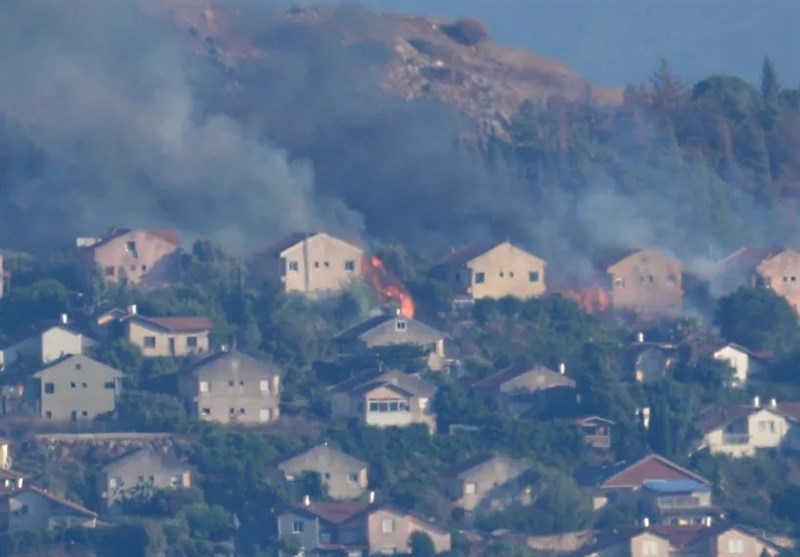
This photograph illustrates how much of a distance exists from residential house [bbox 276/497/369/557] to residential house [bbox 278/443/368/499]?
207 cm

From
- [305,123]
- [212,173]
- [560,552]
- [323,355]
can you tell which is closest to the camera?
[560,552]

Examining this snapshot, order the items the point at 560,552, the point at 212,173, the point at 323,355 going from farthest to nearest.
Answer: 1. the point at 212,173
2. the point at 323,355
3. the point at 560,552

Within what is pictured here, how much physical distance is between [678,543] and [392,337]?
9255 mm

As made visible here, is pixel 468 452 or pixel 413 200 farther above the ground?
pixel 413 200

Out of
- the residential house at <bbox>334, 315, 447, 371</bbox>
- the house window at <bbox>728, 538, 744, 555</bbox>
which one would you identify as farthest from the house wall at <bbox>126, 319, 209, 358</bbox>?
the house window at <bbox>728, 538, 744, 555</bbox>

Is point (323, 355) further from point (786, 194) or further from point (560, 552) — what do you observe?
point (786, 194)

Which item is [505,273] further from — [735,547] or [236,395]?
[735,547]

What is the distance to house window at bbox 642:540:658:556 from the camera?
2218 inches

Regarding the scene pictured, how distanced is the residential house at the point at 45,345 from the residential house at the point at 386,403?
13.1 feet

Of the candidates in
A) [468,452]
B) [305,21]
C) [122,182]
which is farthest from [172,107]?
[468,452]

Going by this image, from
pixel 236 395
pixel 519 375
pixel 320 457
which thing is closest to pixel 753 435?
pixel 519 375

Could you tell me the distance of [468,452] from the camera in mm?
60000

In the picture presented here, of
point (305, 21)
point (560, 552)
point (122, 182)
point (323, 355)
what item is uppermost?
point (305, 21)

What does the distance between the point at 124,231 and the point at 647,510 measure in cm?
1275
